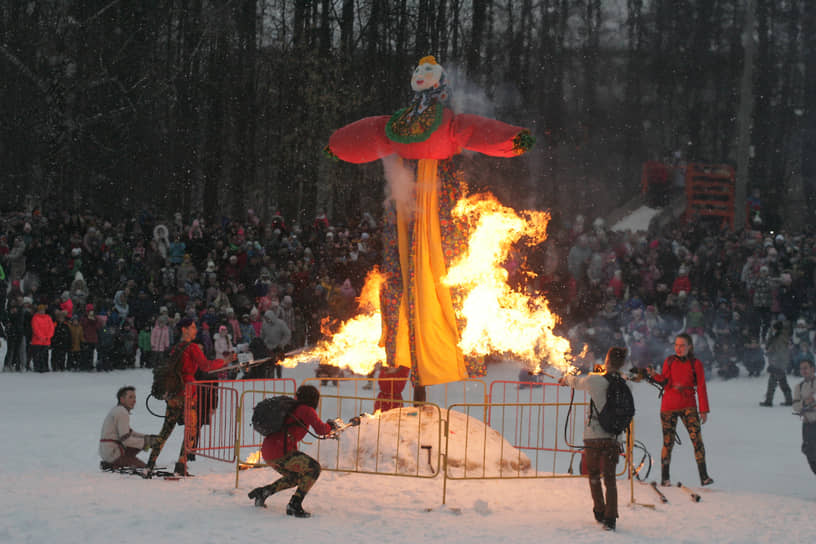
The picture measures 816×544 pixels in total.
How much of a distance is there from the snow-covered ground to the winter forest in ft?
49.9

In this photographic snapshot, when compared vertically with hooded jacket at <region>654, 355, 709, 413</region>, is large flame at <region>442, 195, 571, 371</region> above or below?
above

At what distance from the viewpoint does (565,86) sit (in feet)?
113

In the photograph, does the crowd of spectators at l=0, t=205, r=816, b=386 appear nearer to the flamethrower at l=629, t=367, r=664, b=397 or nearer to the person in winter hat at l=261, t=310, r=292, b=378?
the person in winter hat at l=261, t=310, r=292, b=378

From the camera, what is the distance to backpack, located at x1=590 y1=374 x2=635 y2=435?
25.2 ft

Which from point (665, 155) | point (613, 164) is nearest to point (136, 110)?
point (613, 164)

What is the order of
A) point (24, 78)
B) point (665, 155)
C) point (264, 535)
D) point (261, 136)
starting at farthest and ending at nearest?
point (665, 155) → point (261, 136) → point (24, 78) → point (264, 535)

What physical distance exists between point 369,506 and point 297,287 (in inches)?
488

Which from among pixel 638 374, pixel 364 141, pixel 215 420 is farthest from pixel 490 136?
pixel 215 420

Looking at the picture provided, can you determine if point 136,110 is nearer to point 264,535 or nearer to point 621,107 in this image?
point 621,107

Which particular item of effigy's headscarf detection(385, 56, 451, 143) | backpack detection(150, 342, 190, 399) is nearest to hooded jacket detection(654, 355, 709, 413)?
effigy's headscarf detection(385, 56, 451, 143)

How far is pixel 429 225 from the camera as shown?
32.9 feet

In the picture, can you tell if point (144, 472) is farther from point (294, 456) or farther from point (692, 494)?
point (692, 494)

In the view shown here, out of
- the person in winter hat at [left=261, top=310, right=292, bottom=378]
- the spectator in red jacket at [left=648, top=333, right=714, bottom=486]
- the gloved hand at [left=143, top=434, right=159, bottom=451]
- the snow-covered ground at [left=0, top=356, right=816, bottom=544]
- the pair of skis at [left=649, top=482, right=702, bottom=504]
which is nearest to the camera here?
the snow-covered ground at [left=0, top=356, right=816, bottom=544]

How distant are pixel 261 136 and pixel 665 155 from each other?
15.2m
